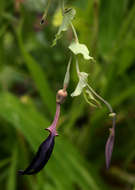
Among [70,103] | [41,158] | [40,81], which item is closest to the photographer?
[41,158]

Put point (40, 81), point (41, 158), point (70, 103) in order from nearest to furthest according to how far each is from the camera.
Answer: point (41, 158) → point (40, 81) → point (70, 103)

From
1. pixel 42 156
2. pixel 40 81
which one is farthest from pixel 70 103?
pixel 42 156

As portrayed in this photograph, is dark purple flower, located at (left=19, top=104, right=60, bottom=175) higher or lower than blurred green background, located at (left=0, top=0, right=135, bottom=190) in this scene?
lower

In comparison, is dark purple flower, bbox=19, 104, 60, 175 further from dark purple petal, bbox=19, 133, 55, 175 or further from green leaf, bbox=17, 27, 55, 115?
green leaf, bbox=17, 27, 55, 115

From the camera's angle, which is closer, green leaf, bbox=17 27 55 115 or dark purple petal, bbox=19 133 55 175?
dark purple petal, bbox=19 133 55 175

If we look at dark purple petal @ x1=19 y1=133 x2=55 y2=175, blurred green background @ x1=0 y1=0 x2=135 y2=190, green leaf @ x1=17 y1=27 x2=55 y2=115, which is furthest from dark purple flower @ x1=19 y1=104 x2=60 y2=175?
green leaf @ x1=17 y1=27 x2=55 y2=115

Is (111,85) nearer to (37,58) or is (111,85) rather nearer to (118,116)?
→ (118,116)

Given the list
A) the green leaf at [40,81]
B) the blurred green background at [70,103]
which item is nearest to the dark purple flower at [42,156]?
the blurred green background at [70,103]

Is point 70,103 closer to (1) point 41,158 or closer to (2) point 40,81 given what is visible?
(2) point 40,81

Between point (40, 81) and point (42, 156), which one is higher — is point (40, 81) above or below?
above
